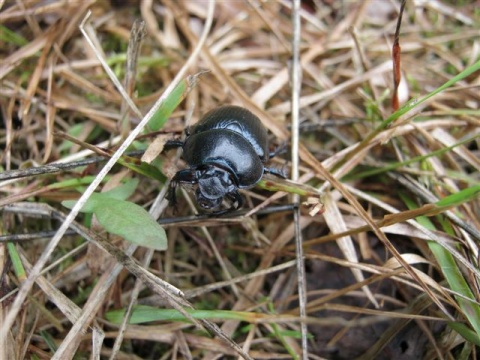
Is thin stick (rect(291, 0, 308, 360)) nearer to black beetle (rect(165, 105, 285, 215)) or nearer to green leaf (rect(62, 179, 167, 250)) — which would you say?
black beetle (rect(165, 105, 285, 215))

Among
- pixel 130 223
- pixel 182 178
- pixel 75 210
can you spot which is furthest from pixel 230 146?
pixel 75 210

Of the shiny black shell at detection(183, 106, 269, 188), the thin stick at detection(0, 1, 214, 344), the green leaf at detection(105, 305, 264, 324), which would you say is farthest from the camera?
the shiny black shell at detection(183, 106, 269, 188)

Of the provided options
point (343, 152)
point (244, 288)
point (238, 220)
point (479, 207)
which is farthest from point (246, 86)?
point (479, 207)

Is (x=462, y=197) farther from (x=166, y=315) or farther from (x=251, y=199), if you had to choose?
(x=166, y=315)

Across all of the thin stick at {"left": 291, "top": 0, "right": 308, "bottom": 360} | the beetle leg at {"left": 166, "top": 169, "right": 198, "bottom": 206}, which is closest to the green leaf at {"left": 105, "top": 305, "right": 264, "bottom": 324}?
the thin stick at {"left": 291, "top": 0, "right": 308, "bottom": 360}

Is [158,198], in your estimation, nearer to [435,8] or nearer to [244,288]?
[244,288]
